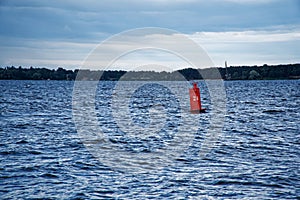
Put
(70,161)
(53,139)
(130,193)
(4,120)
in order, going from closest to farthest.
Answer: (130,193), (70,161), (53,139), (4,120)

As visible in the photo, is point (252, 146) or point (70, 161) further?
point (252, 146)

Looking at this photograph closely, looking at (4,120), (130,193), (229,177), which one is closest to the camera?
(130,193)

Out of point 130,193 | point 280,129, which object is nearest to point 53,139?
point 130,193

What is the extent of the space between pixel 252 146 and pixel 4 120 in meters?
17.2

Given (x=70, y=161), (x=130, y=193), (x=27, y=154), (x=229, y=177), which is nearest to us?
(x=130, y=193)

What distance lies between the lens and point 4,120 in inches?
1114

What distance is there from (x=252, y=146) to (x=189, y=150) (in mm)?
3000

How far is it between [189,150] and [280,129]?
903cm

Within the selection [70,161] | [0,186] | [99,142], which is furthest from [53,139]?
[0,186]

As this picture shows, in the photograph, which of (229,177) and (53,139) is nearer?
(229,177)

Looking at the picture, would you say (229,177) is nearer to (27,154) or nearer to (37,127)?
(27,154)

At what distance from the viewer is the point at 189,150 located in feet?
57.2

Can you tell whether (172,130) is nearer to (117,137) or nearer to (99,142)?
(117,137)

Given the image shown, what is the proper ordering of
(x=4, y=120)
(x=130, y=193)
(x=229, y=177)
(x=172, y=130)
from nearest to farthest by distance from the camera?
1. (x=130, y=193)
2. (x=229, y=177)
3. (x=172, y=130)
4. (x=4, y=120)
